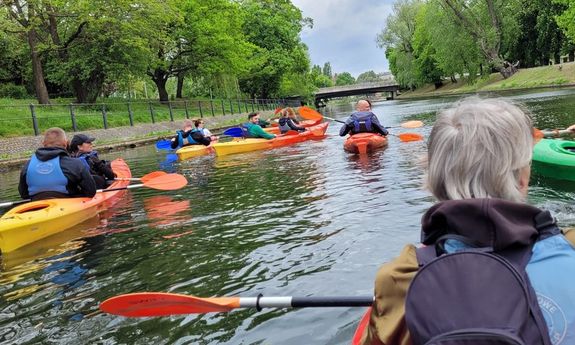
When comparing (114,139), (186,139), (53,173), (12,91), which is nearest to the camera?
(53,173)

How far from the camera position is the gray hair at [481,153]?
1.55 metres

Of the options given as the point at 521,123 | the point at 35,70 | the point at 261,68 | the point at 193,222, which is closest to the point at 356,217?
the point at 193,222

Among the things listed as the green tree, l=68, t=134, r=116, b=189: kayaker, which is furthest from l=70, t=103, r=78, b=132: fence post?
the green tree

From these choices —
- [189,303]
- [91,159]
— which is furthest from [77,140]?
[189,303]

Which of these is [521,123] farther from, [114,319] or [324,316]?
[114,319]

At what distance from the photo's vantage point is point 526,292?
50.3 inches

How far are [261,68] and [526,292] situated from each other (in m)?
47.9

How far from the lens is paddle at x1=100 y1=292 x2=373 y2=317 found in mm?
2609

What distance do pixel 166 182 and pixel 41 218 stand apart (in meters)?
2.33

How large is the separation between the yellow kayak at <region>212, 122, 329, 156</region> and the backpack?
41.0 feet

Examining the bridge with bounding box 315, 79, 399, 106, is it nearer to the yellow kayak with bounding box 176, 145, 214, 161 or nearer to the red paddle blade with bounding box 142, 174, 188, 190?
the yellow kayak with bounding box 176, 145, 214, 161

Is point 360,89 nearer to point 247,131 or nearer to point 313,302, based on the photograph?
point 247,131

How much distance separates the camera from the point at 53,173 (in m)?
6.37

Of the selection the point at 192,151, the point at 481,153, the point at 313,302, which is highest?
the point at 481,153
